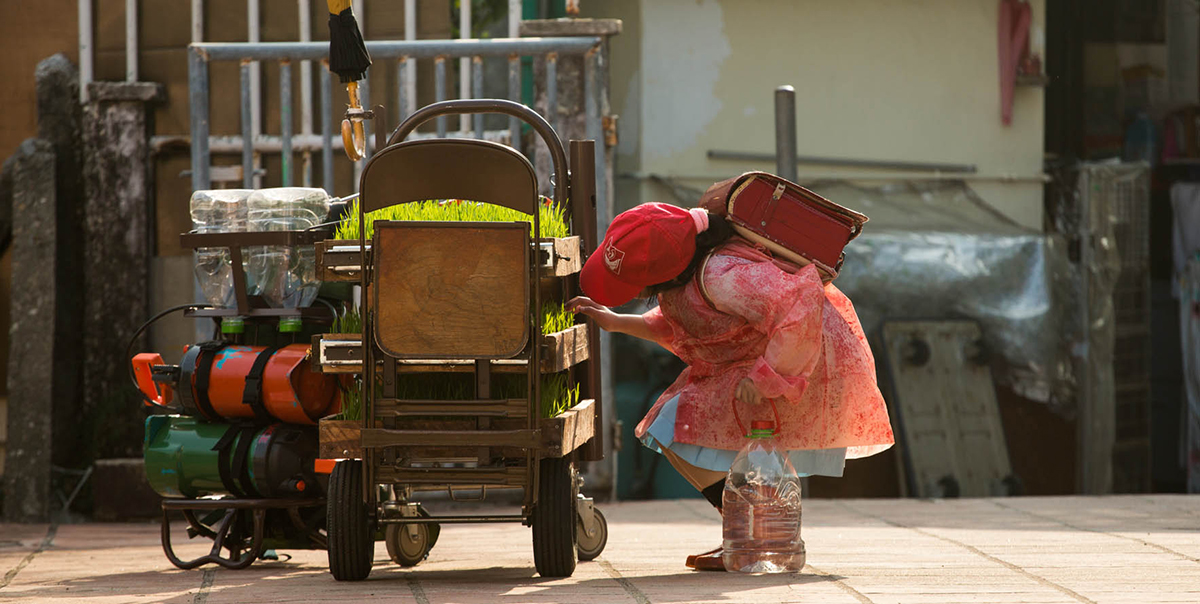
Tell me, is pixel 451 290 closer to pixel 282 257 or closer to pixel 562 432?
pixel 562 432

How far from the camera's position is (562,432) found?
12.2 feet

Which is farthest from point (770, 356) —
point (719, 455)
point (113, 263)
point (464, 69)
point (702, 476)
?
point (113, 263)

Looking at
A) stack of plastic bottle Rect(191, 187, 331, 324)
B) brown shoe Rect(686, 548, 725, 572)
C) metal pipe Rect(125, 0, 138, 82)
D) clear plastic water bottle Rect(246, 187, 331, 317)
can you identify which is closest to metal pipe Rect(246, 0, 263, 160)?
metal pipe Rect(125, 0, 138, 82)

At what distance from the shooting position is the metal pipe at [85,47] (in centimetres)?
707

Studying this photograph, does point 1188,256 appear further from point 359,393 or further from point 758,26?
point 359,393

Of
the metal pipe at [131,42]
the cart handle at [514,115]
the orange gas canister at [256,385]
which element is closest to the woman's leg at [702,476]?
the cart handle at [514,115]

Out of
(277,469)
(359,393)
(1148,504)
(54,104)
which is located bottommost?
(1148,504)

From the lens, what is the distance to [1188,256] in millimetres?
9305

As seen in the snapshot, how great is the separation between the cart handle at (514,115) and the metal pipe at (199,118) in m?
2.35

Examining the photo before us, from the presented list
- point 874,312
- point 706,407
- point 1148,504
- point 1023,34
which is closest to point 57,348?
point 706,407

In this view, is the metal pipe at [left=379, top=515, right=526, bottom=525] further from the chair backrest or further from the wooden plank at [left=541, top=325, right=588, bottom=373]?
the chair backrest

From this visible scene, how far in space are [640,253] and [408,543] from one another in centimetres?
126

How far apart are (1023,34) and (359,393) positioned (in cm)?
629

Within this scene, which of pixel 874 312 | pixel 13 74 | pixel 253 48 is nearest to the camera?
pixel 253 48
